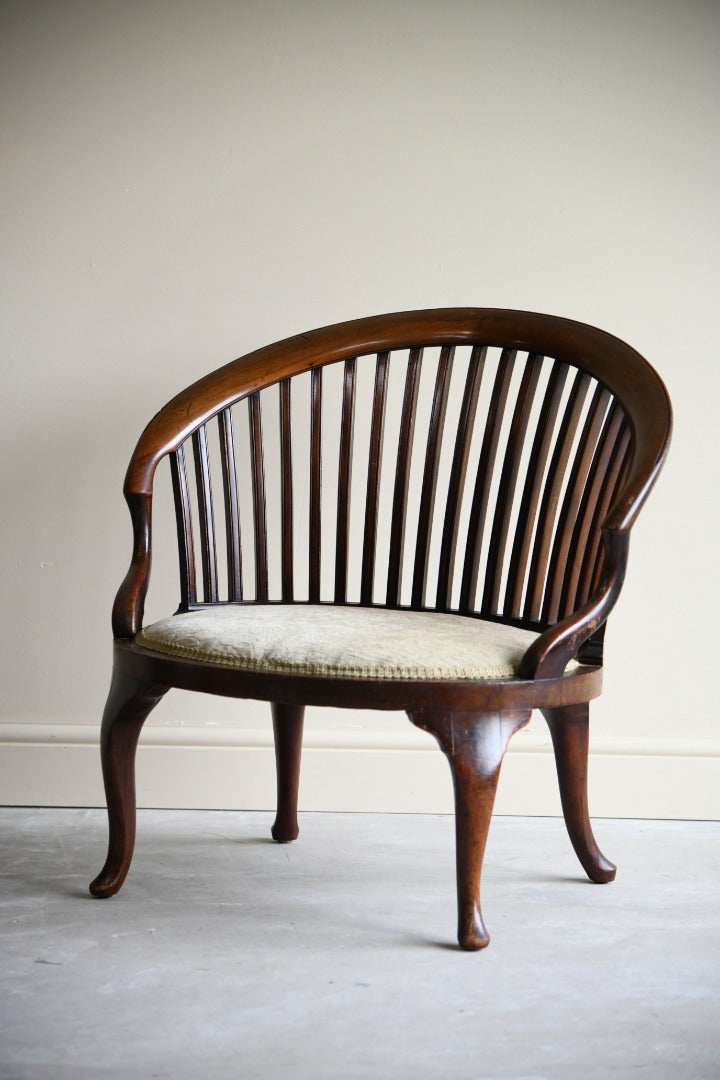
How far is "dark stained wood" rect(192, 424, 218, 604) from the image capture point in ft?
4.80

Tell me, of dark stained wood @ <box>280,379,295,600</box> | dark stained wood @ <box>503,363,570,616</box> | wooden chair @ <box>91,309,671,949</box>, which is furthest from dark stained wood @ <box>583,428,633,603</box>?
dark stained wood @ <box>280,379,295,600</box>

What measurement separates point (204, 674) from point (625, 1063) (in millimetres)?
607

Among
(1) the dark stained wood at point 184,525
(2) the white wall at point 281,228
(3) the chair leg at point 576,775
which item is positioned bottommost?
(3) the chair leg at point 576,775

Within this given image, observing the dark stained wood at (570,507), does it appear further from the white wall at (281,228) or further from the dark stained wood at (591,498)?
the white wall at (281,228)

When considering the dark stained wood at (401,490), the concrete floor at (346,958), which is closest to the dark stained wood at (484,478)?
the dark stained wood at (401,490)

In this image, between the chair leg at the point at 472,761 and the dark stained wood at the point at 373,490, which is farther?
the dark stained wood at the point at 373,490

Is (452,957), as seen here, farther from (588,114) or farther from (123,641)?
(588,114)

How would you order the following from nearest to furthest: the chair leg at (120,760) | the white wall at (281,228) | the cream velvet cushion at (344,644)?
1. the cream velvet cushion at (344,644)
2. the chair leg at (120,760)
3. the white wall at (281,228)

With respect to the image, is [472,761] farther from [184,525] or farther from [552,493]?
[184,525]

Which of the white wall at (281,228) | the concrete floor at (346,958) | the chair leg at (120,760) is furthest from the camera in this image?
the white wall at (281,228)

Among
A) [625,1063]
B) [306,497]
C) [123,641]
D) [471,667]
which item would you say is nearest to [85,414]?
[306,497]

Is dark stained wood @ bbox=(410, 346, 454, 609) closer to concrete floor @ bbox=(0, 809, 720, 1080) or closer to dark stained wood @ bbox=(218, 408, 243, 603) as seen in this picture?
dark stained wood @ bbox=(218, 408, 243, 603)

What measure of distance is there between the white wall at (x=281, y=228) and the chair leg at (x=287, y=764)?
0.18 metres

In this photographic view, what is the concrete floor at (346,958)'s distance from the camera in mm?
1006
